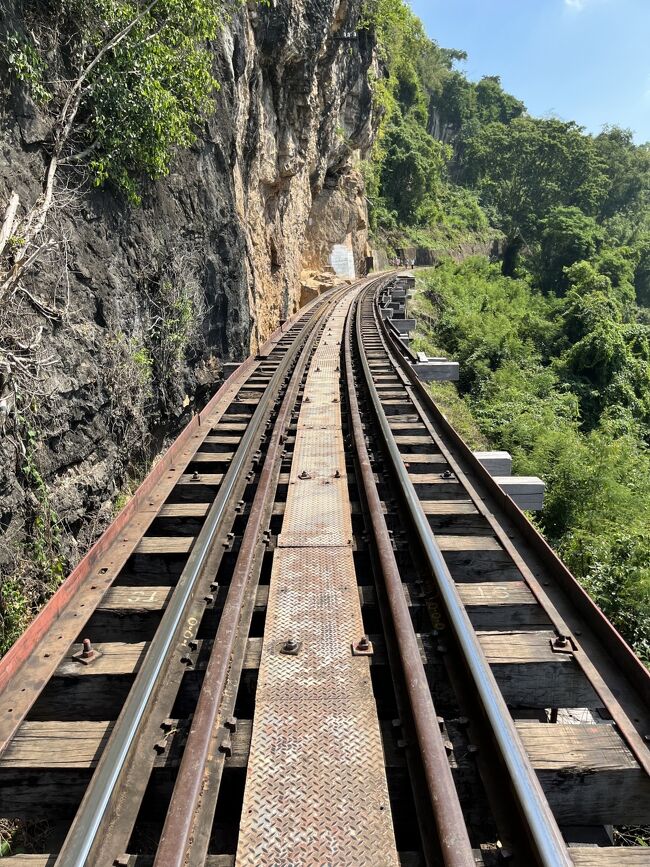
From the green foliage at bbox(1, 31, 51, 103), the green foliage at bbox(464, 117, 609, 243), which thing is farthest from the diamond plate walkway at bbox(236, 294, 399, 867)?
the green foliage at bbox(464, 117, 609, 243)

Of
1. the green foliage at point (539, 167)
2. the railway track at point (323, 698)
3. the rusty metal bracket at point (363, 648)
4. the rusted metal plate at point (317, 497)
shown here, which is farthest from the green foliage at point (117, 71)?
the green foliage at point (539, 167)

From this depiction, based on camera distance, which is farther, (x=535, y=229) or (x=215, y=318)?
(x=535, y=229)

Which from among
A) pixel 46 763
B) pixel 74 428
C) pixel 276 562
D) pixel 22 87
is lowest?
pixel 46 763

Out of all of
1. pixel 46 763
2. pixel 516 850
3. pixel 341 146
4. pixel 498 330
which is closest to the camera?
pixel 516 850

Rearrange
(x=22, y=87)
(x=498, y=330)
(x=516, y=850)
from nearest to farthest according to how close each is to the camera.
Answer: (x=516, y=850), (x=22, y=87), (x=498, y=330)

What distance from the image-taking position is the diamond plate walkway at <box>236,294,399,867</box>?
6.22 feet

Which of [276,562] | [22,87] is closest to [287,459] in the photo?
[276,562]

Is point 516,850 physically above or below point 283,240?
below

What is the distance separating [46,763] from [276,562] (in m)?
1.66

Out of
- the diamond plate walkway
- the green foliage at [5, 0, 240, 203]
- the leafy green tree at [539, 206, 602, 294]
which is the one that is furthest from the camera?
the leafy green tree at [539, 206, 602, 294]

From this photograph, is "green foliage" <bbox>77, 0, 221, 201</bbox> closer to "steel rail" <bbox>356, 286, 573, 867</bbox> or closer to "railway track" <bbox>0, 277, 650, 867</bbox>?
"railway track" <bbox>0, 277, 650, 867</bbox>

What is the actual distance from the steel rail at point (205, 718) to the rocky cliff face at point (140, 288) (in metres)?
2.21

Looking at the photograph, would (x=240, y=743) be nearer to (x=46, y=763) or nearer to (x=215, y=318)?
(x=46, y=763)

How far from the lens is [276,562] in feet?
11.7
